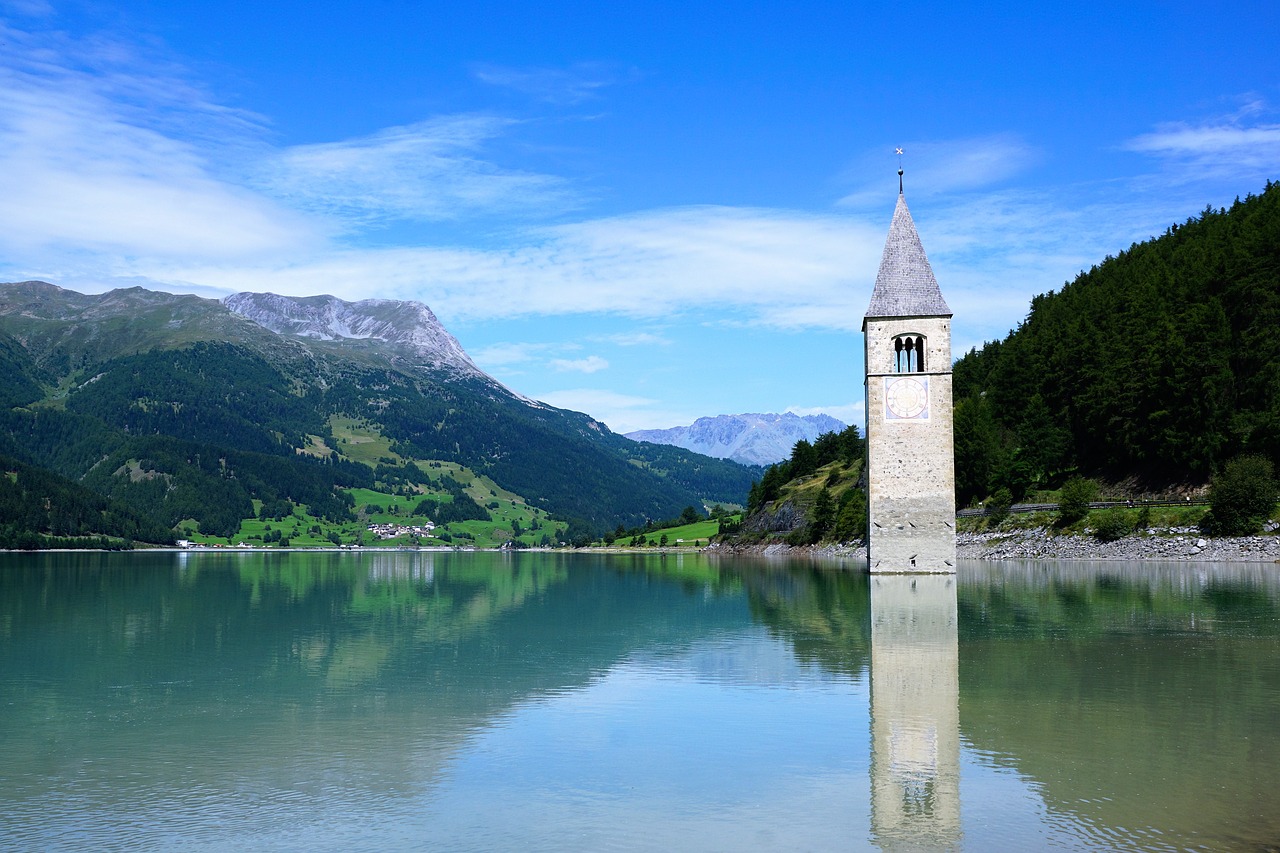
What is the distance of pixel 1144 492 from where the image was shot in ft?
238

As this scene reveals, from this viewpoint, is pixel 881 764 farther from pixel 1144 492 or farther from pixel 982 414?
pixel 982 414

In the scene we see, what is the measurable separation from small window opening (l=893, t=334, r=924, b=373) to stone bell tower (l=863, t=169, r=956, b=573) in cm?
5

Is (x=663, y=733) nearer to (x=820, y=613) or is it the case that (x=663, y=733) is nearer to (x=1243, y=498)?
(x=820, y=613)

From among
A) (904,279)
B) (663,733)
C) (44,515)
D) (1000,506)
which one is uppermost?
(904,279)

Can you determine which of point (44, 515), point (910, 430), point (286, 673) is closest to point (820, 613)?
point (910, 430)

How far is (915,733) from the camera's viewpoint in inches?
663

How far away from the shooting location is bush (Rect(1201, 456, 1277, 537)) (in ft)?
195

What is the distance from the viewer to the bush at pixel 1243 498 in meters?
59.5

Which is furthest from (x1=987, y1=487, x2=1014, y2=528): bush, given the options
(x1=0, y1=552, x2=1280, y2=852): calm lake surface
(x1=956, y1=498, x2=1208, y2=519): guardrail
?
(x1=0, y1=552, x2=1280, y2=852): calm lake surface

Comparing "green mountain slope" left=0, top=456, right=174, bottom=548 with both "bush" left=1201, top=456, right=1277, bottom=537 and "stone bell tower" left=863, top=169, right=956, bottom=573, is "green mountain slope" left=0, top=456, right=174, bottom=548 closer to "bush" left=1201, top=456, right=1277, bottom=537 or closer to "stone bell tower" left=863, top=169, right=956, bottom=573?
"stone bell tower" left=863, top=169, right=956, bottom=573

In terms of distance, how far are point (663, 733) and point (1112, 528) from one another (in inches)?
2184

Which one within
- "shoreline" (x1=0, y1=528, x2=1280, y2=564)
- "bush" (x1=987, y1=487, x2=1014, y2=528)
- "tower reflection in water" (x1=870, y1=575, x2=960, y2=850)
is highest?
"bush" (x1=987, y1=487, x2=1014, y2=528)

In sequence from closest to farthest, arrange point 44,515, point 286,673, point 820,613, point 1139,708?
1. point 1139,708
2. point 286,673
3. point 820,613
4. point 44,515

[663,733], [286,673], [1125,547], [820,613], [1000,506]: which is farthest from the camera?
[1000,506]
